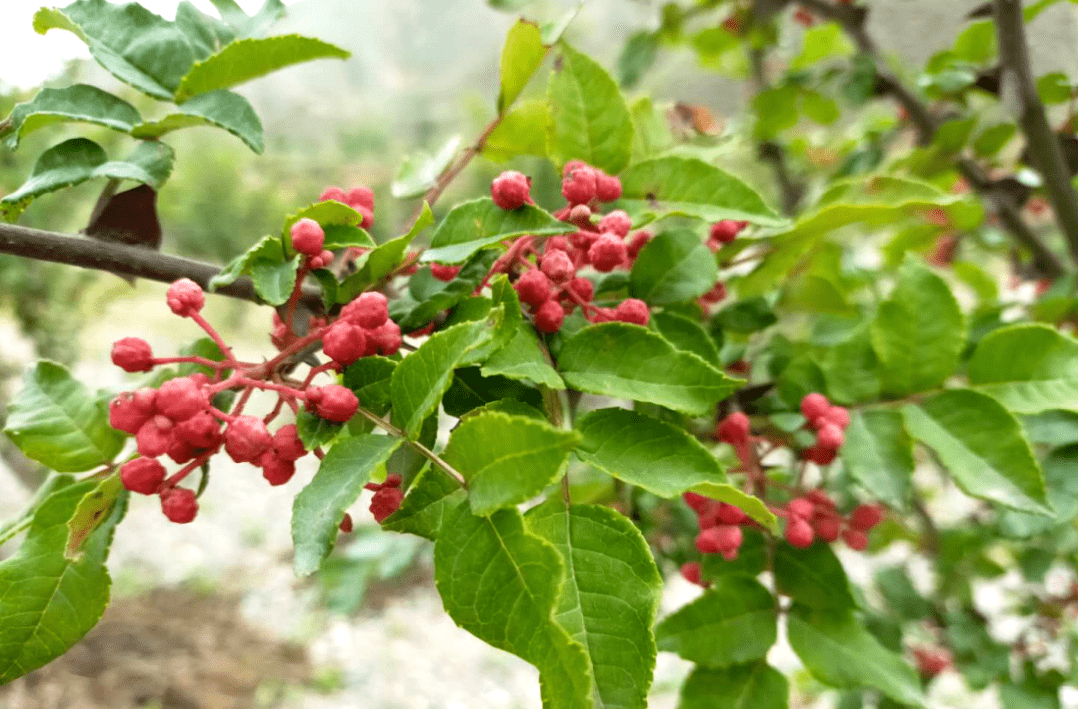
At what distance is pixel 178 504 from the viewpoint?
0.38m

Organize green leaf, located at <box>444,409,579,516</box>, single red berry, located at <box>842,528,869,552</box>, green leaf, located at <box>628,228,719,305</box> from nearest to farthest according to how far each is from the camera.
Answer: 1. green leaf, located at <box>444,409,579,516</box>
2. green leaf, located at <box>628,228,719,305</box>
3. single red berry, located at <box>842,528,869,552</box>

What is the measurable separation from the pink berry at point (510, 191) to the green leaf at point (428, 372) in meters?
0.09

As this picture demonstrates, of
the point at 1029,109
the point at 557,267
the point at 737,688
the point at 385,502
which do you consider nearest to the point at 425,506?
the point at 385,502

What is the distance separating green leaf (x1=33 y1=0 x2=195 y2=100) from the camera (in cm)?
40

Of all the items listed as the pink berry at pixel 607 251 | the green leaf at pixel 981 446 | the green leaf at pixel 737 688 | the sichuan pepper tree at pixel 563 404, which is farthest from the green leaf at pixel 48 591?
the green leaf at pixel 981 446

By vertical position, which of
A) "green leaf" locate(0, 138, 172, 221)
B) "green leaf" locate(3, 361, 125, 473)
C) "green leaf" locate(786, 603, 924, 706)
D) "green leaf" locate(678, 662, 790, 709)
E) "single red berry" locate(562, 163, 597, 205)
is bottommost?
"green leaf" locate(678, 662, 790, 709)

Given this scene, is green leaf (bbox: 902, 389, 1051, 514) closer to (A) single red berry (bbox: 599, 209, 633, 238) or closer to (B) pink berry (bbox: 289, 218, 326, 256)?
(A) single red berry (bbox: 599, 209, 633, 238)

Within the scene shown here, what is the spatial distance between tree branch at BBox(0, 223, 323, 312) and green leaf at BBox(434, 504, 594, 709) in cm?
19

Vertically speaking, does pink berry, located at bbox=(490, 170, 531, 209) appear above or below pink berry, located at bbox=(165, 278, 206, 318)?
above

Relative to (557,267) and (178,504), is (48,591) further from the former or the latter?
(557,267)

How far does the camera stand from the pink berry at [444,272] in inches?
16.8

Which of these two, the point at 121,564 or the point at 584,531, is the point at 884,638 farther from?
the point at 121,564

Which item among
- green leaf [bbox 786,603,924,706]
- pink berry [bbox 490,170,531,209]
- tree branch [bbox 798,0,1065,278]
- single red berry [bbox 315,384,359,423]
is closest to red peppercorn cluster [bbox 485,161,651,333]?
pink berry [bbox 490,170,531,209]

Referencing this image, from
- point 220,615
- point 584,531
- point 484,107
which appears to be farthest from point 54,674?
point 484,107
